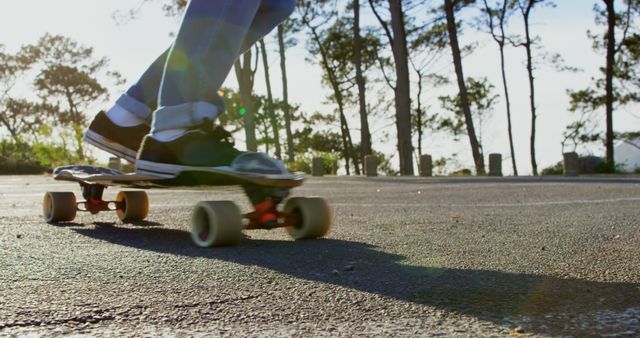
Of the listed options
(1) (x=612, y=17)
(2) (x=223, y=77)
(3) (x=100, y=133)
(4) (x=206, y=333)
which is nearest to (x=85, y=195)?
(3) (x=100, y=133)

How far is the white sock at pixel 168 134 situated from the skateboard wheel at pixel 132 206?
83cm

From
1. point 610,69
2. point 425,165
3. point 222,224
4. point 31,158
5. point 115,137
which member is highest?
point 610,69

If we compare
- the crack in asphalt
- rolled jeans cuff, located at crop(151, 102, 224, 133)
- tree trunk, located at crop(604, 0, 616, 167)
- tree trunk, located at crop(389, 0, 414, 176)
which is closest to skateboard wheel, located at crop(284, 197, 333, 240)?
rolled jeans cuff, located at crop(151, 102, 224, 133)

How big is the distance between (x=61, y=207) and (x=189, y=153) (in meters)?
1.06

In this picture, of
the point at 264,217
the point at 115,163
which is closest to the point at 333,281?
the point at 264,217

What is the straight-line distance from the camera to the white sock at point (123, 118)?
3.64 metres

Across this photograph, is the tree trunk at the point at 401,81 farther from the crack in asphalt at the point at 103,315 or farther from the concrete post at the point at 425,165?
the crack in asphalt at the point at 103,315

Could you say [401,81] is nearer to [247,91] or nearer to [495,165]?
[495,165]

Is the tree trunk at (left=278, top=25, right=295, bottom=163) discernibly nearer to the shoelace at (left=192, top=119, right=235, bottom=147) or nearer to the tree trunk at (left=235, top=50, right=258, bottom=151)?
the tree trunk at (left=235, top=50, right=258, bottom=151)

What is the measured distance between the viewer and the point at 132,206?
3855mm

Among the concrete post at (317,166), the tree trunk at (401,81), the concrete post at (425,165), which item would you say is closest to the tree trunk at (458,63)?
the tree trunk at (401,81)

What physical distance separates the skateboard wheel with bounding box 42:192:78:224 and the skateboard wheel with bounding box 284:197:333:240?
1.30 meters

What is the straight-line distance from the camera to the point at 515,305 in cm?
164

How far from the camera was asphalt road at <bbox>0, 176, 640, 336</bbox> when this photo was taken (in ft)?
4.83
